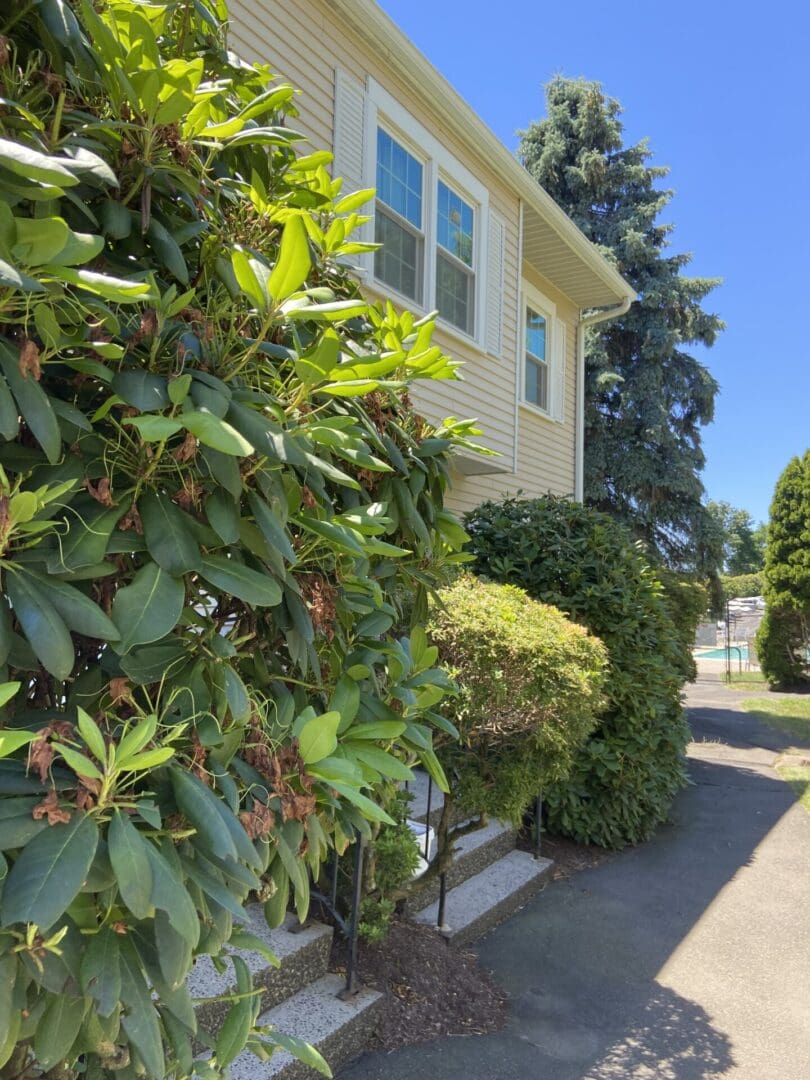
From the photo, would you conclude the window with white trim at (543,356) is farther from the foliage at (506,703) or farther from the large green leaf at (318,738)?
the large green leaf at (318,738)

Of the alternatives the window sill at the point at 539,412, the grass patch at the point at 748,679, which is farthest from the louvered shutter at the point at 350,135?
the grass patch at the point at 748,679

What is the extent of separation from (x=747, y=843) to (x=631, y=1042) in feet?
11.0

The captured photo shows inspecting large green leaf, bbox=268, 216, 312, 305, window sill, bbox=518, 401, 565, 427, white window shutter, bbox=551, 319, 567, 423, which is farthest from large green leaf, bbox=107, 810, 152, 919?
white window shutter, bbox=551, 319, 567, 423

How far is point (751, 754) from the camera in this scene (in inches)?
378

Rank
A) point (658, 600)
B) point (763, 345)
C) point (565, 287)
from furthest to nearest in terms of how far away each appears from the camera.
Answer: point (763, 345)
point (565, 287)
point (658, 600)

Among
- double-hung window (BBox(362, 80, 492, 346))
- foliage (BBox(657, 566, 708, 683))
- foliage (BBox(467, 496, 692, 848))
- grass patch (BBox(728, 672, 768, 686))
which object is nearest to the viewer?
foliage (BBox(467, 496, 692, 848))

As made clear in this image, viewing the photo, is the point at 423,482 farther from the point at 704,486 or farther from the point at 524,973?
the point at 704,486

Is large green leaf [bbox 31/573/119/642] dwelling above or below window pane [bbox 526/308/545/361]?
below

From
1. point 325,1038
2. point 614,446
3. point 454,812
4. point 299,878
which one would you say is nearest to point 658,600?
point 454,812

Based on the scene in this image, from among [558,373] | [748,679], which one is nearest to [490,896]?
[558,373]

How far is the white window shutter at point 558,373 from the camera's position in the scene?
10.5 meters

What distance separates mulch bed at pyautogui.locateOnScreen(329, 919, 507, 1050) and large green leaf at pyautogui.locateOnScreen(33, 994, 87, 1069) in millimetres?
2482

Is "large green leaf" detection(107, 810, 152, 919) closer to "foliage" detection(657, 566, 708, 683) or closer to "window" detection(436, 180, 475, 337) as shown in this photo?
"window" detection(436, 180, 475, 337)

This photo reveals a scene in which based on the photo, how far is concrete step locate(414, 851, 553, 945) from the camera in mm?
3844
